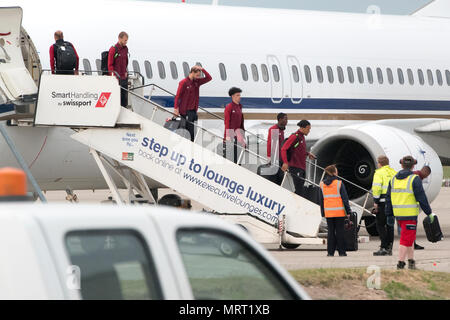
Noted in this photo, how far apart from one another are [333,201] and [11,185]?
1186cm

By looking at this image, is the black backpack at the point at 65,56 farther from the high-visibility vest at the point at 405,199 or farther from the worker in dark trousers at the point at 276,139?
the high-visibility vest at the point at 405,199

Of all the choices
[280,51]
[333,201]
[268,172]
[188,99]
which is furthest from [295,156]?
[280,51]

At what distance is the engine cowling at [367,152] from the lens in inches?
723

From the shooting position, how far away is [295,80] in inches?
781

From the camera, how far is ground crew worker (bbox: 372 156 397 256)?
51.7 ft

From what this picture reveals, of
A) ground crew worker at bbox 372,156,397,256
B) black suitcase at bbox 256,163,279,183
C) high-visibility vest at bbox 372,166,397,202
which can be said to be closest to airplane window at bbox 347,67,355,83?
ground crew worker at bbox 372,156,397,256

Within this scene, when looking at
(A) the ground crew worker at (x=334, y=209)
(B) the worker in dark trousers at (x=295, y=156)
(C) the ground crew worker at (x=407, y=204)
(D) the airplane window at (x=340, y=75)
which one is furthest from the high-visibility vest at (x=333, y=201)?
(D) the airplane window at (x=340, y=75)

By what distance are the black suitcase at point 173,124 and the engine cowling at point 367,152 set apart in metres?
4.09

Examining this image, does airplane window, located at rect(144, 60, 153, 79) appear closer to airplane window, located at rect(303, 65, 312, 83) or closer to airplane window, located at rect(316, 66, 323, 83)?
airplane window, located at rect(303, 65, 312, 83)

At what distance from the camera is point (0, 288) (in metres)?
3.33

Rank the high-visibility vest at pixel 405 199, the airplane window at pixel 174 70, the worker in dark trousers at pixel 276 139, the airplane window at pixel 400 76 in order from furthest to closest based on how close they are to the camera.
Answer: the airplane window at pixel 400 76, the airplane window at pixel 174 70, the worker in dark trousers at pixel 276 139, the high-visibility vest at pixel 405 199

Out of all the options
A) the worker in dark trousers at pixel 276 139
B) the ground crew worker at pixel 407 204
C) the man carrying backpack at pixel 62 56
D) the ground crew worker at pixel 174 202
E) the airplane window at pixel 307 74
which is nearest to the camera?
the ground crew worker at pixel 407 204

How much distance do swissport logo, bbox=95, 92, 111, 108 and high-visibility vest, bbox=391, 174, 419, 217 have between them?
438cm
